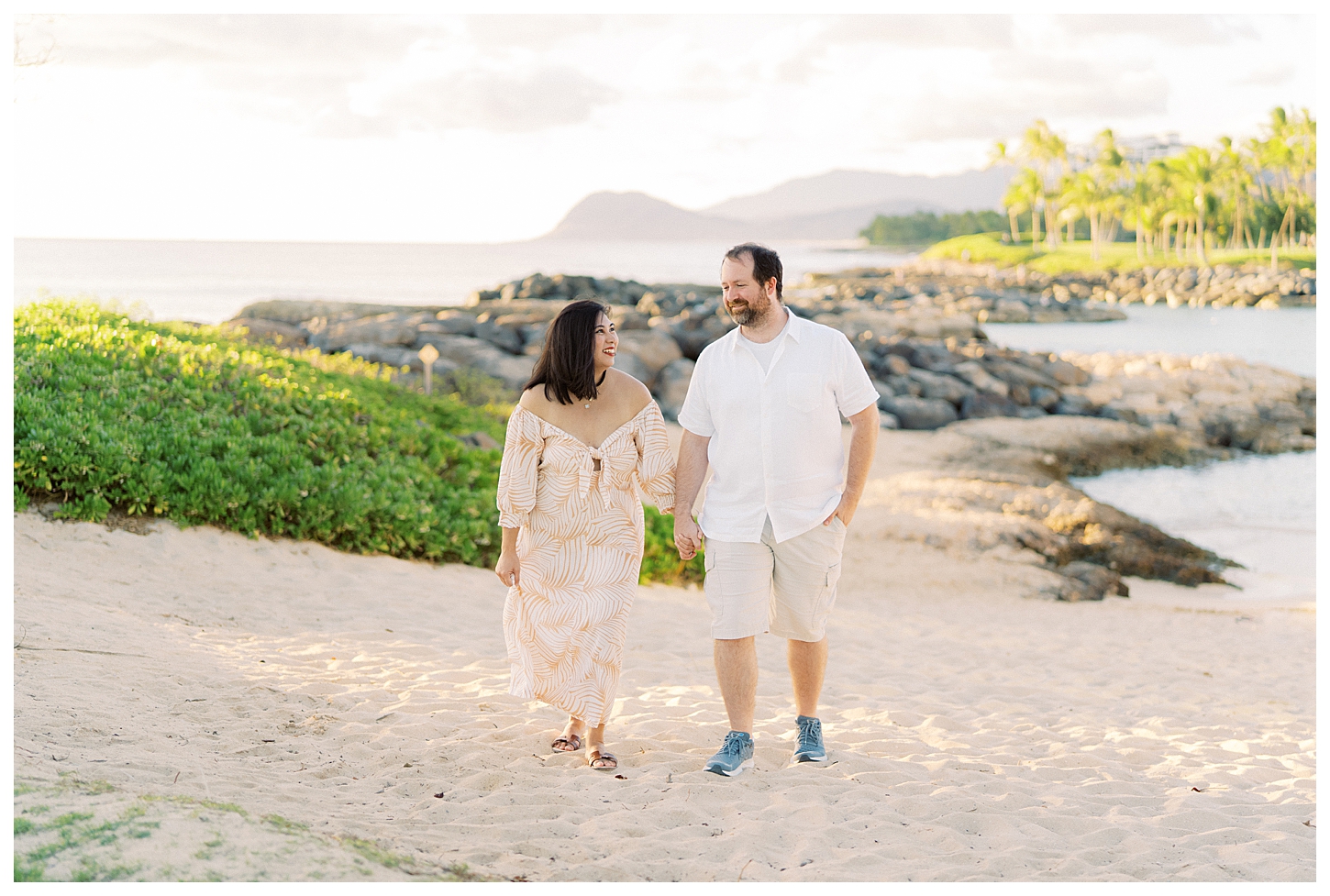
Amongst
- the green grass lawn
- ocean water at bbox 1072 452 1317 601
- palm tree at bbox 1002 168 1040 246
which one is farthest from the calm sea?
palm tree at bbox 1002 168 1040 246

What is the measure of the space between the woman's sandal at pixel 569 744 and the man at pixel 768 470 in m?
0.67

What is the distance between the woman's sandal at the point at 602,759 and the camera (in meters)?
4.62

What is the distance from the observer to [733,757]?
4.60 metres

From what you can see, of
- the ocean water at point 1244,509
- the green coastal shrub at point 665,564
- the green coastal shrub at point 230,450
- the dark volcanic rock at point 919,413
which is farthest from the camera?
the dark volcanic rock at point 919,413

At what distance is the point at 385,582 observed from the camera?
27.0 ft

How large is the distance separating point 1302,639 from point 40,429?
10.7 meters

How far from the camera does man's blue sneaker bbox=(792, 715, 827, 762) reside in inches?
190

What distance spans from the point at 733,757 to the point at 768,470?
1275 mm

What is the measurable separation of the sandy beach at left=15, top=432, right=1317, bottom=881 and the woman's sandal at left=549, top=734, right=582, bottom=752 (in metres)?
0.15

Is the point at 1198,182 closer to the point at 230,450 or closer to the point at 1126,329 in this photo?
the point at 1126,329

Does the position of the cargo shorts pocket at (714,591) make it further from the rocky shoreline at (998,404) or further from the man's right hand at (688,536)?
the rocky shoreline at (998,404)

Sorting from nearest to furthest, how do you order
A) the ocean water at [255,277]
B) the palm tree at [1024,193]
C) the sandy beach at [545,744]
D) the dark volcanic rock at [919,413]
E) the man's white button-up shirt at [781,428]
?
the sandy beach at [545,744], the man's white button-up shirt at [781,428], the dark volcanic rock at [919,413], the ocean water at [255,277], the palm tree at [1024,193]

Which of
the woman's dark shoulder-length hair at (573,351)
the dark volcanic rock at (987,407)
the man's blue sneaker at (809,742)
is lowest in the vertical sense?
the man's blue sneaker at (809,742)

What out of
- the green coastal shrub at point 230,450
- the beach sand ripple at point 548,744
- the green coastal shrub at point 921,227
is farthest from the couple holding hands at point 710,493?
the green coastal shrub at point 921,227
